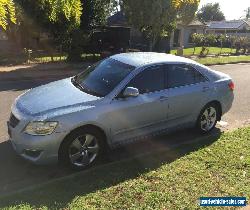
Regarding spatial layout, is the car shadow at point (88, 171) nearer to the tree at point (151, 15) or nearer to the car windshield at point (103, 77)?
the car windshield at point (103, 77)

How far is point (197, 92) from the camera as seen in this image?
7391mm

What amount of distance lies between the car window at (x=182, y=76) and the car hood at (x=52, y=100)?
5.79ft

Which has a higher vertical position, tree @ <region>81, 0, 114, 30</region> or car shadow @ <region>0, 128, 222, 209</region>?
tree @ <region>81, 0, 114, 30</region>

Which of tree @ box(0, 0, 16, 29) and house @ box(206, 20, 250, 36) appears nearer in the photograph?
tree @ box(0, 0, 16, 29)

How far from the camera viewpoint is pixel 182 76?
7.27m

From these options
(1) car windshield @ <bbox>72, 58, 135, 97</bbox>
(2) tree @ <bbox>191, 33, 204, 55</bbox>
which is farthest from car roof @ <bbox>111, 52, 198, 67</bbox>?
(2) tree @ <bbox>191, 33, 204, 55</bbox>

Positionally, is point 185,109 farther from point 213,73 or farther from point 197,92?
point 213,73

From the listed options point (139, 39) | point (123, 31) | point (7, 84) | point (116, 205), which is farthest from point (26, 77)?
point (139, 39)

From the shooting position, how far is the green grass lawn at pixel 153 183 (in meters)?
4.98

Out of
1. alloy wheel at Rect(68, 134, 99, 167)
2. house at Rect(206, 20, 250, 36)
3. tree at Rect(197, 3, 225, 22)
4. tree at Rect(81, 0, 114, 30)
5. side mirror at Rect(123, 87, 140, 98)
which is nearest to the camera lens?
alloy wheel at Rect(68, 134, 99, 167)

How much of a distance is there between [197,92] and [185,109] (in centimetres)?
45

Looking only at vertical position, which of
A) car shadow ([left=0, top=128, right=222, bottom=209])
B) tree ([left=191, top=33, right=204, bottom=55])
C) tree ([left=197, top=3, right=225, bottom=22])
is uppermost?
tree ([left=197, top=3, right=225, bottom=22])

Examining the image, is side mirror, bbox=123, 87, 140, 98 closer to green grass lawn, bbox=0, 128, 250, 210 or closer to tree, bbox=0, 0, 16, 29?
green grass lawn, bbox=0, 128, 250, 210

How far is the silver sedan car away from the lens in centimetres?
558
